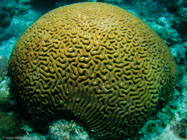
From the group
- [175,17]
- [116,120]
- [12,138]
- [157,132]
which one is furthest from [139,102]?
[175,17]

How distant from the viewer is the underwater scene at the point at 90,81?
7.93 feet

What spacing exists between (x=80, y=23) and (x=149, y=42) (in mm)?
1640

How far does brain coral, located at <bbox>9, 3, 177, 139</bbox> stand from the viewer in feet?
7.88

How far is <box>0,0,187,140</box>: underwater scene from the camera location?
95.1 inches

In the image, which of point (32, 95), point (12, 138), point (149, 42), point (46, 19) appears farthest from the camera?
point (46, 19)

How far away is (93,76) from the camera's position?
94.6 inches

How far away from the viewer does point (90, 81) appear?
7.83 ft

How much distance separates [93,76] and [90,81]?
0.11 meters

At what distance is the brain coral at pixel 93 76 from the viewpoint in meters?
2.40

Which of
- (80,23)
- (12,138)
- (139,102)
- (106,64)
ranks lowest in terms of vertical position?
(12,138)

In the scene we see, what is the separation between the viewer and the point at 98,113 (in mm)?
2406

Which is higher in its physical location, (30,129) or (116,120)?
(116,120)

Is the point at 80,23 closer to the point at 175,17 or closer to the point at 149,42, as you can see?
the point at 149,42

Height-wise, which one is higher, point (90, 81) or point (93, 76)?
point (93, 76)
